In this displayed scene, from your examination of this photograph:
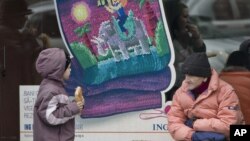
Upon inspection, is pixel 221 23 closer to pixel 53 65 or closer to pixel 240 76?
pixel 240 76

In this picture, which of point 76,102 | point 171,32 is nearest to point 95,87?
point 171,32

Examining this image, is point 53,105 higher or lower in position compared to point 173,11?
lower

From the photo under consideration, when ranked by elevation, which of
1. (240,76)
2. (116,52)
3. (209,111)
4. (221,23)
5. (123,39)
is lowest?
(209,111)

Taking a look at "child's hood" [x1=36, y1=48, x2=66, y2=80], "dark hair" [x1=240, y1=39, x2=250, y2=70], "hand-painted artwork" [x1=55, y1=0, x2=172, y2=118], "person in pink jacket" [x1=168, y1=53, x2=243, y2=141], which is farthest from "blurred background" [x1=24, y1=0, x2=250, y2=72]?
"child's hood" [x1=36, y1=48, x2=66, y2=80]

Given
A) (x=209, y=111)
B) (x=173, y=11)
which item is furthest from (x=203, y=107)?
(x=173, y=11)

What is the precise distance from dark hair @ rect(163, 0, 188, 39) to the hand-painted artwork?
0.25 feet

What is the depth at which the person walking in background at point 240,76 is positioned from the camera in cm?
568

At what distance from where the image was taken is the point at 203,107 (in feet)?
16.4

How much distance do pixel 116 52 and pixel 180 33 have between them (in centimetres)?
66

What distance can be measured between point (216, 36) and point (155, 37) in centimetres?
58

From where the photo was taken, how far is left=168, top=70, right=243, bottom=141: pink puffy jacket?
4.89 m

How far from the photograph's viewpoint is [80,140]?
247 inches

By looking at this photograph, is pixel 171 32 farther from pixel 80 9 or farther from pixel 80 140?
pixel 80 140

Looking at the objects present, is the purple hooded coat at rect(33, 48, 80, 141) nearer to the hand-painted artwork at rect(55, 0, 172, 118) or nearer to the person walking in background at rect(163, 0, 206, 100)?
the hand-painted artwork at rect(55, 0, 172, 118)
